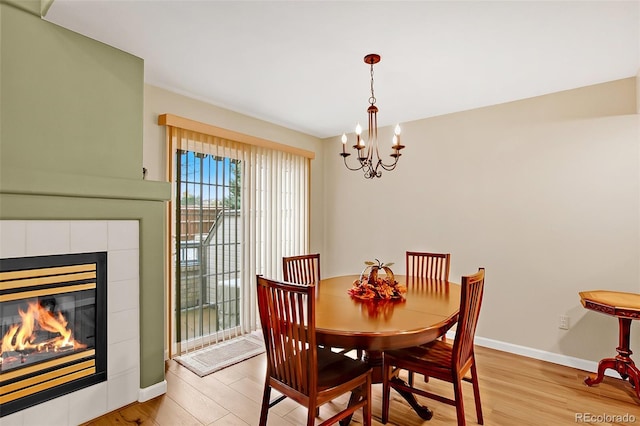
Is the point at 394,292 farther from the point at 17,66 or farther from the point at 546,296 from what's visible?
the point at 17,66

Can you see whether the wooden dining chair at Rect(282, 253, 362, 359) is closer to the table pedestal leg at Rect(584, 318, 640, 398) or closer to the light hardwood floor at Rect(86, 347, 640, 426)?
the light hardwood floor at Rect(86, 347, 640, 426)

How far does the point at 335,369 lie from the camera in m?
1.88

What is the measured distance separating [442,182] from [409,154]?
1.78 ft

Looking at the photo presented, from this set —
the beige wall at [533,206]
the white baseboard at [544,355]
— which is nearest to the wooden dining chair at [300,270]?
the beige wall at [533,206]

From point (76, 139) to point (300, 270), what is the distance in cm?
194

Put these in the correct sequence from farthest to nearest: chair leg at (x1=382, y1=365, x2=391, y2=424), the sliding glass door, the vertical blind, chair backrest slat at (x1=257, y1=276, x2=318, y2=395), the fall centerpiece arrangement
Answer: the vertical blind, the sliding glass door, the fall centerpiece arrangement, chair leg at (x1=382, y1=365, x2=391, y2=424), chair backrest slat at (x1=257, y1=276, x2=318, y2=395)

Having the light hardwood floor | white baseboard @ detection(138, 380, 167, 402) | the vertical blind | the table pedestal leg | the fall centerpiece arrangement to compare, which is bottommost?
the light hardwood floor

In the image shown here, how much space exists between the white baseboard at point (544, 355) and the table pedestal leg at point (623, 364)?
0.26 m

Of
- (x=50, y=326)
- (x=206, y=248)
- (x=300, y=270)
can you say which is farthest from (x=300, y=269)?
(x=50, y=326)

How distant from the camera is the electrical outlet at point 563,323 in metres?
3.07

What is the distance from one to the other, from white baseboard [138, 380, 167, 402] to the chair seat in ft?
4.36

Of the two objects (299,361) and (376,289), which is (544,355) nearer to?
(376,289)

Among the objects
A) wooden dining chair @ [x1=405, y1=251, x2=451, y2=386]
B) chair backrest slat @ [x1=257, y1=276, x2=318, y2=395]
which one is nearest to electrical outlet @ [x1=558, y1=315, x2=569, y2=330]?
wooden dining chair @ [x1=405, y1=251, x2=451, y2=386]

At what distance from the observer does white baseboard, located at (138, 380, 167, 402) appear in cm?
239
